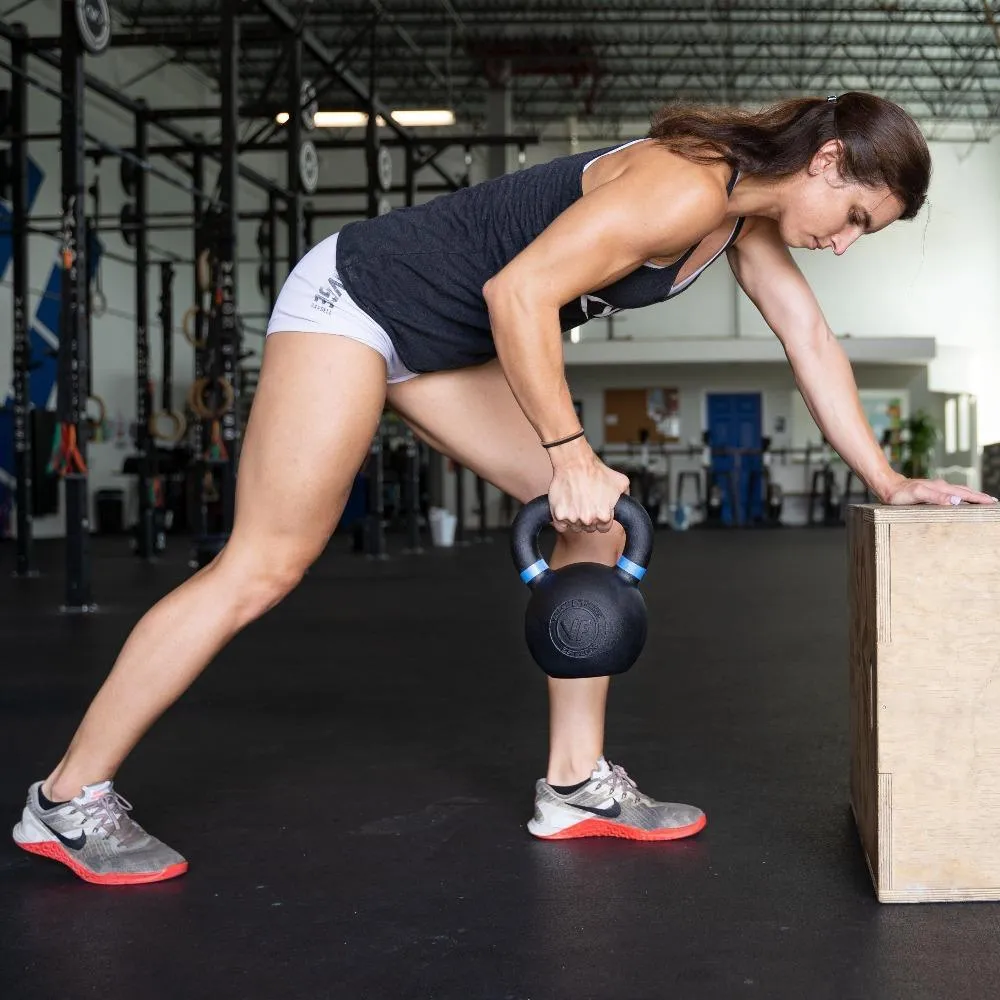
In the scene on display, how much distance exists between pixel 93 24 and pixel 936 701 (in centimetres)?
531

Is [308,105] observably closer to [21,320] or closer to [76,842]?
[21,320]

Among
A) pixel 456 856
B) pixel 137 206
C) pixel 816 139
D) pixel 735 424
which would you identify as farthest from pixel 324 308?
pixel 735 424

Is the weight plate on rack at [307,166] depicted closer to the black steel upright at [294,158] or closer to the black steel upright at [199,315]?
the black steel upright at [294,158]

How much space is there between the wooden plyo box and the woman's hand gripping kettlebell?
31cm

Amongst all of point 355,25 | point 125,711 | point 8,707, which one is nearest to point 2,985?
point 125,711

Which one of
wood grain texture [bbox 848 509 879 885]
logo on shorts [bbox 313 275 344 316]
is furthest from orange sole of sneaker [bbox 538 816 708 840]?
logo on shorts [bbox 313 275 344 316]

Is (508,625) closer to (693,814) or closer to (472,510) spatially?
(693,814)

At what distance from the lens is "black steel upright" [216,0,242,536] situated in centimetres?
653

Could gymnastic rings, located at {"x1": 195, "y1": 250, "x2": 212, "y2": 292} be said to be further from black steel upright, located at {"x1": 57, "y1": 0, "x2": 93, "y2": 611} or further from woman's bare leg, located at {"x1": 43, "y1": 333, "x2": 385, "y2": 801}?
woman's bare leg, located at {"x1": 43, "y1": 333, "x2": 385, "y2": 801}

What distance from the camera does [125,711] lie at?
1575mm

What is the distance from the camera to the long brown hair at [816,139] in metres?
1.40

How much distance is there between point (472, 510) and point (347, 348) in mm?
14149

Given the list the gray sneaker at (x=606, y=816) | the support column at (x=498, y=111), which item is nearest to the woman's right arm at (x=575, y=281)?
the gray sneaker at (x=606, y=816)

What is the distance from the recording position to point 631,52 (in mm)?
15555
